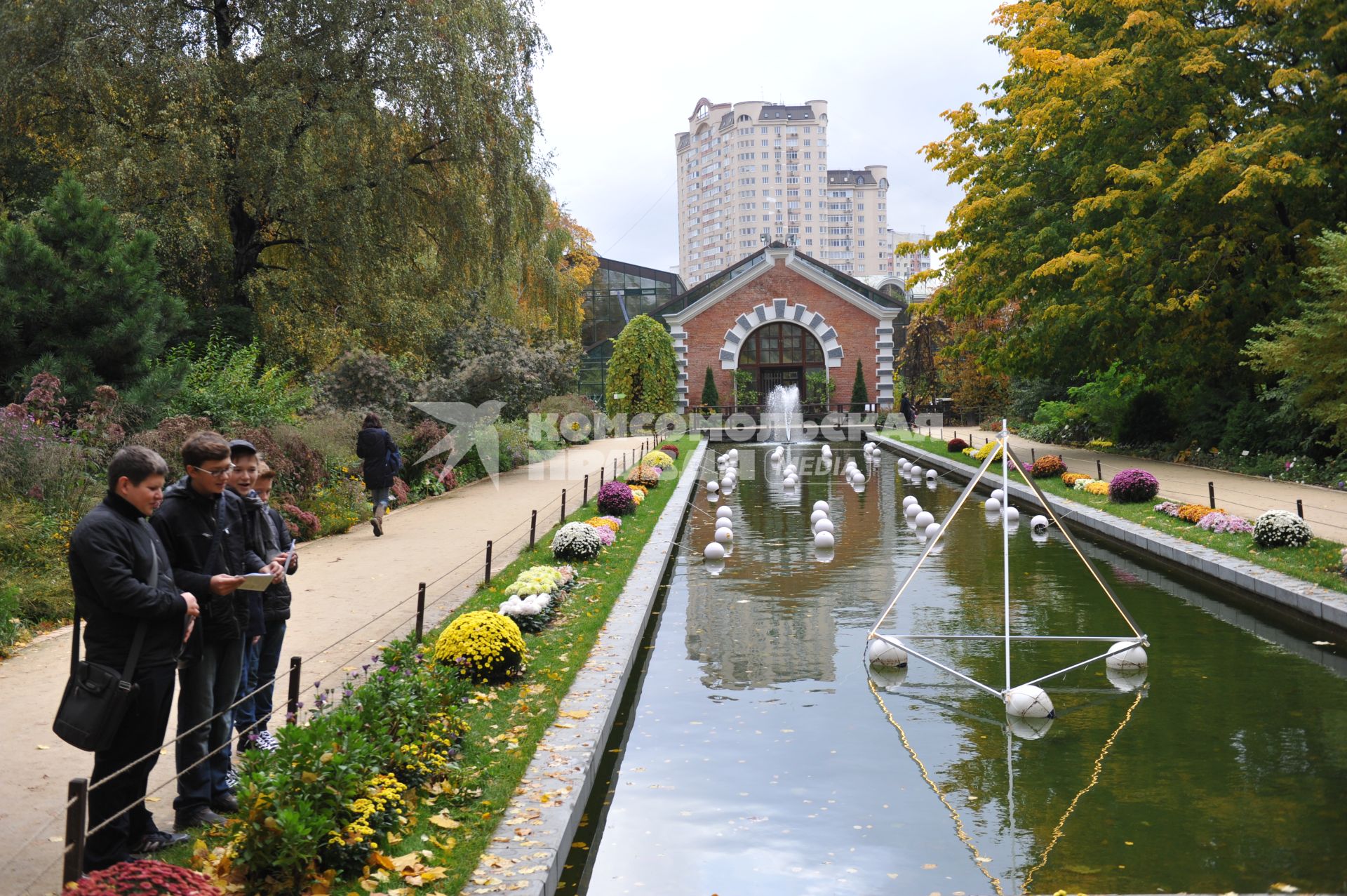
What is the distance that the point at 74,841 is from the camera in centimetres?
359

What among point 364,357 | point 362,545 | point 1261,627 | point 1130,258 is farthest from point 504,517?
point 1130,258

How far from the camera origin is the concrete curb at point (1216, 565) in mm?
10312

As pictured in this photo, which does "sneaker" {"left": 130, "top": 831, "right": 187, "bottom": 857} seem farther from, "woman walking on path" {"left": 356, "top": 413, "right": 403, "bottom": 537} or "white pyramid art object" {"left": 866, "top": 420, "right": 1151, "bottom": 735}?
"woman walking on path" {"left": 356, "top": 413, "right": 403, "bottom": 537}

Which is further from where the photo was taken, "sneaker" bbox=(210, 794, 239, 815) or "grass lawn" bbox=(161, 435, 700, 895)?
"sneaker" bbox=(210, 794, 239, 815)

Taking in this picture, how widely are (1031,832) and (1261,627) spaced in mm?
5982

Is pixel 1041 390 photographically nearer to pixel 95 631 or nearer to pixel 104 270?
pixel 104 270

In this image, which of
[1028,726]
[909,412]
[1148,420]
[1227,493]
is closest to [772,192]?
[909,412]

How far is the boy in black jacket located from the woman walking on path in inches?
386

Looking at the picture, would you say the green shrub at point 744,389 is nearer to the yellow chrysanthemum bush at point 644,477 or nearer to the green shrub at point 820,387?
the green shrub at point 820,387

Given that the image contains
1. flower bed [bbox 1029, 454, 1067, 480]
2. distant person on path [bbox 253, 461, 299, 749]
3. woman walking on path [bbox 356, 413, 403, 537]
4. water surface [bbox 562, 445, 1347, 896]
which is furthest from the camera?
flower bed [bbox 1029, 454, 1067, 480]

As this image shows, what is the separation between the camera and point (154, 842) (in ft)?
15.9

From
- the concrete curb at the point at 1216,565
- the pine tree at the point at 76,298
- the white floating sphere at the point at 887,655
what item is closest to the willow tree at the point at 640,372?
the concrete curb at the point at 1216,565

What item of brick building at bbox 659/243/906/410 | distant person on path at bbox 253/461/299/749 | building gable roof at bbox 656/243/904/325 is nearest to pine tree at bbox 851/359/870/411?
brick building at bbox 659/243/906/410

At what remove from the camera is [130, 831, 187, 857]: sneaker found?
4.80 m
